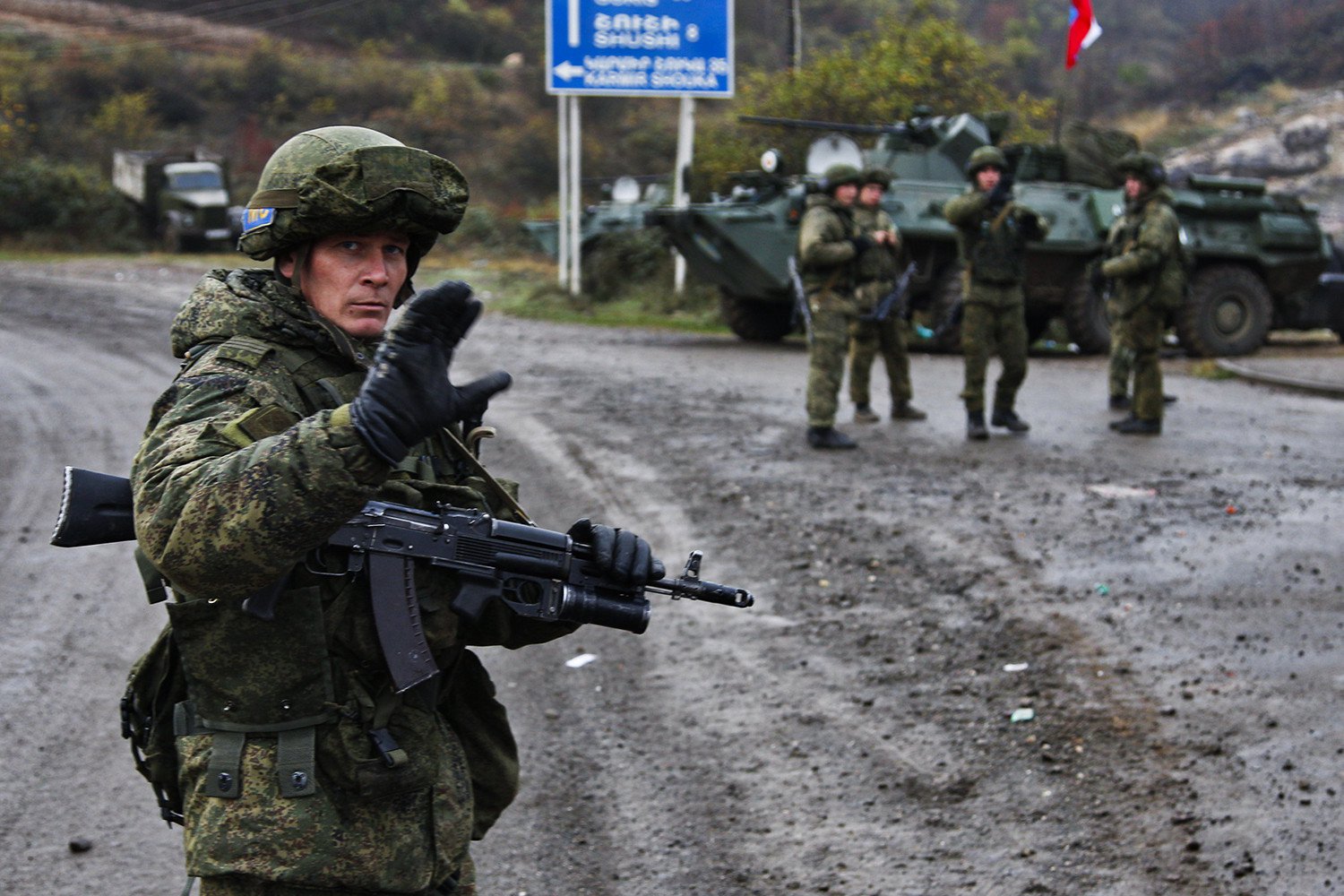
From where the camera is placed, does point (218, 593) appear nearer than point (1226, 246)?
Yes

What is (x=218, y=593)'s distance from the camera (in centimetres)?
204

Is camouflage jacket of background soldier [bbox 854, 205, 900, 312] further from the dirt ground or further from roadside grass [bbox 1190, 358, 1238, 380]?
roadside grass [bbox 1190, 358, 1238, 380]

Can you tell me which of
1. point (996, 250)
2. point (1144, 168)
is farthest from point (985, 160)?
point (1144, 168)

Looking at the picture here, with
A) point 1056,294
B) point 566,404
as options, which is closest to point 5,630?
point 566,404

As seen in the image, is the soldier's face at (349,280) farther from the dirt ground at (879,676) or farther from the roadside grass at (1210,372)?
the roadside grass at (1210,372)

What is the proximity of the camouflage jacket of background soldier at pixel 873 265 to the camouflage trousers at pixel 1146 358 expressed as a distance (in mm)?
1748

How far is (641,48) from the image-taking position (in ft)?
62.6

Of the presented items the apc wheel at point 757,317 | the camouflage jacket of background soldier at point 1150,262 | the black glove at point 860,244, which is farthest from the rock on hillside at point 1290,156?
the black glove at point 860,244

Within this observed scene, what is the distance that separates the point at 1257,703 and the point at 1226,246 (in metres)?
11.9

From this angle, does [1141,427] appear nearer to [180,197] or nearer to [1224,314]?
[1224,314]

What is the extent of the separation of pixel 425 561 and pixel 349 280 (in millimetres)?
458

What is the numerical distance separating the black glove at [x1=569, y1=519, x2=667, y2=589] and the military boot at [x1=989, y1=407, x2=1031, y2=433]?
832 cm

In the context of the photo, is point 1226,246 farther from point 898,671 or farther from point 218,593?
point 218,593

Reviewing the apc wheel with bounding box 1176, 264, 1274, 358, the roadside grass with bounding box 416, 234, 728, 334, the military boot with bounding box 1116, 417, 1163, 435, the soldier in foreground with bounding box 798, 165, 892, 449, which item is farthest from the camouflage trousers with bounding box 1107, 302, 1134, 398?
the roadside grass with bounding box 416, 234, 728, 334
